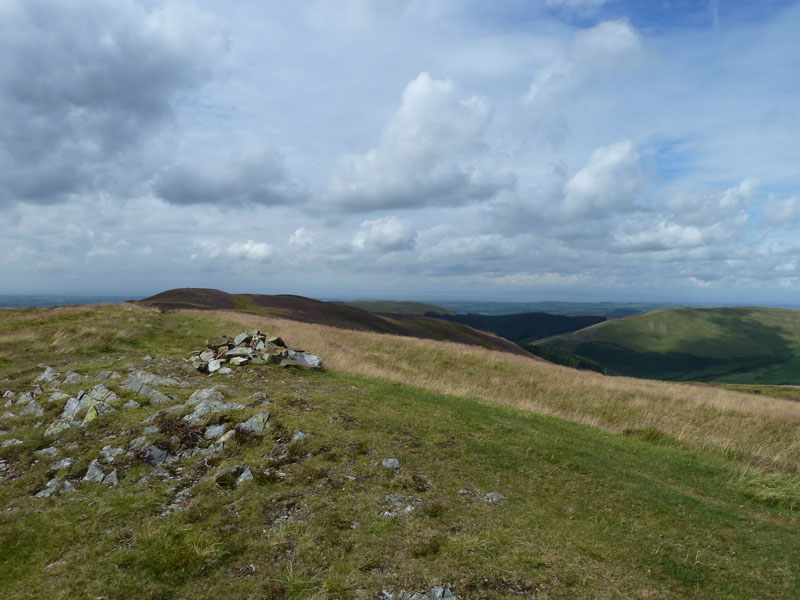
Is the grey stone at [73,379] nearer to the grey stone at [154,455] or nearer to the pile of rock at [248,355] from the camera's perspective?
the pile of rock at [248,355]

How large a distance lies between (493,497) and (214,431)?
8.34m

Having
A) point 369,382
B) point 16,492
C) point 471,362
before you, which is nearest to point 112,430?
point 16,492

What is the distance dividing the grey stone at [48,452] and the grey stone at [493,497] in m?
12.2

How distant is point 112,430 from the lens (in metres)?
12.5

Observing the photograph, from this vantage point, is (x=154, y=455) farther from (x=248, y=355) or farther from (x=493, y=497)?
(x=248, y=355)

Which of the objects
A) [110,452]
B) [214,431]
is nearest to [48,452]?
[110,452]

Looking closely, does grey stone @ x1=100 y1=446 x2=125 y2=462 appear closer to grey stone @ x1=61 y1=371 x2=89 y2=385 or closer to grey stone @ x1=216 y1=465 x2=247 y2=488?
grey stone @ x1=216 y1=465 x2=247 y2=488

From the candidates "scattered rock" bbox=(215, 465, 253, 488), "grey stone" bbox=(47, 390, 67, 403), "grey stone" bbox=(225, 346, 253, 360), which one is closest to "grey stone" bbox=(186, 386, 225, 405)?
"scattered rock" bbox=(215, 465, 253, 488)

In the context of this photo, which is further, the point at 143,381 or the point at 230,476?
the point at 143,381

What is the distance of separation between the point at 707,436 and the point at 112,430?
24433 millimetres

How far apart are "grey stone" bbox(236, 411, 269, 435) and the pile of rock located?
27.4 feet

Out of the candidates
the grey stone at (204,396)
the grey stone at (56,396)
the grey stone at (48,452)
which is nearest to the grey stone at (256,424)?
the grey stone at (204,396)

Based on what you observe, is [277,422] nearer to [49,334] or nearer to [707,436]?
[707,436]

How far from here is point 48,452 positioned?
11.6 m
